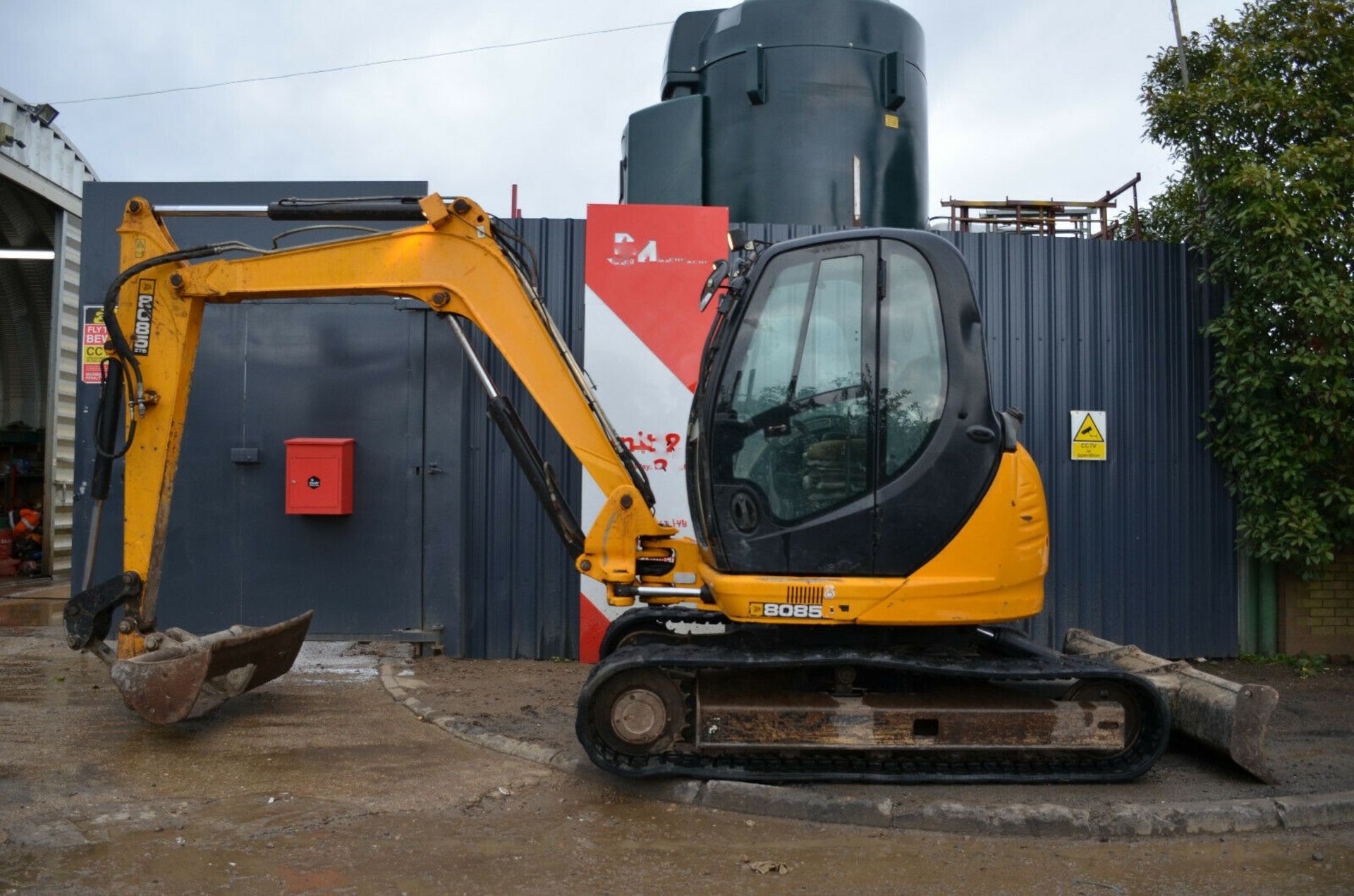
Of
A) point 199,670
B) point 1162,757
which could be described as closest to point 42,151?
point 199,670

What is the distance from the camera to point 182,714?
576 centimetres

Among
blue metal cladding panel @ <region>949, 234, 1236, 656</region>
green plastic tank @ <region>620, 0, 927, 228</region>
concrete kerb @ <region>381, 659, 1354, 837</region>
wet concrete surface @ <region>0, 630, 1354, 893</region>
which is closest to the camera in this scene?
wet concrete surface @ <region>0, 630, 1354, 893</region>

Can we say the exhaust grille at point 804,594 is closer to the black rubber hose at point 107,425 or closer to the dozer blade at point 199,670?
the dozer blade at point 199,670

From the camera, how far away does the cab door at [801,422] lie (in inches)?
198

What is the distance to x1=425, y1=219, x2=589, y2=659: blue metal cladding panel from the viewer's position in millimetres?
8328

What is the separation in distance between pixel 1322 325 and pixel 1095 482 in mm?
1979

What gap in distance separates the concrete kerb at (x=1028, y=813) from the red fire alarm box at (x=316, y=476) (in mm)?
4203

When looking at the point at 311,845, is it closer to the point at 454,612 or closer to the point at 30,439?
the point at 454,612

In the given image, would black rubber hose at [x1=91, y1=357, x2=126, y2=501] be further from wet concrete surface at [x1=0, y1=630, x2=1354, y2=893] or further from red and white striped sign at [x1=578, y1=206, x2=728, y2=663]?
red and white striped sign at [x1=578, y1=206, x2=728, y2=663]

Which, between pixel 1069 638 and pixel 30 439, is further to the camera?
pixel 30 439

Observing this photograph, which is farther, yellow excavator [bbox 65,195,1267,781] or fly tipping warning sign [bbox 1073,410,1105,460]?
fly tipping warning sign [bbox 1073,410,1105,460]

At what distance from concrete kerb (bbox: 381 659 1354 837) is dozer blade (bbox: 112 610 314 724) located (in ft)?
8.68

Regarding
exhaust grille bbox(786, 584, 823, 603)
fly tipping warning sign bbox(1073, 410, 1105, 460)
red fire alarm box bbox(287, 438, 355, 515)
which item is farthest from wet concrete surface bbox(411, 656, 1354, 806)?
fly tipping warning sign bbox(1073, 410, 1105, 460)

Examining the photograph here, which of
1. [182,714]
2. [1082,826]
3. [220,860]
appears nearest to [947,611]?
[1082,826]
